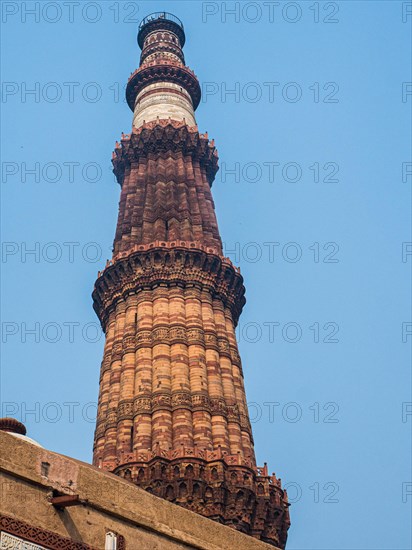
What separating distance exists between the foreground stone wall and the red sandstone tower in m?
13.2

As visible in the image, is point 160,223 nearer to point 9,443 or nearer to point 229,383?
point 229,383

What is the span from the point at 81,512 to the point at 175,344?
729 inches

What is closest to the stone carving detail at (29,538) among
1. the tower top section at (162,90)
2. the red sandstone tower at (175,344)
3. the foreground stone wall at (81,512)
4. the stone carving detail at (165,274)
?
the foreground stone wall at (81,512)

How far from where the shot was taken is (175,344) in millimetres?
28141

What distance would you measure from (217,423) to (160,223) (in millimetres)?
10189

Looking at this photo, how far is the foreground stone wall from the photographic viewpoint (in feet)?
29.7

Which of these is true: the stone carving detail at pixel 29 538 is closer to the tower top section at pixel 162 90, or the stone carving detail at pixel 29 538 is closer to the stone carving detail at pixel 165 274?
the stone carving detail at pixel 165 274

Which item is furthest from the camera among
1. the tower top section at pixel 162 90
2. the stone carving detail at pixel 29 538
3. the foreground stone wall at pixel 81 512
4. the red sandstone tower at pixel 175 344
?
the tower top section at pixel 162 90

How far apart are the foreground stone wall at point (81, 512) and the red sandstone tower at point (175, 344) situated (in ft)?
43.2

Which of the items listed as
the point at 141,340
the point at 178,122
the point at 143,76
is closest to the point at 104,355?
the point at 141,340

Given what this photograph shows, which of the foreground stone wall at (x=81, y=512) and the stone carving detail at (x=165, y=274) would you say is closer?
the foreground stone wall at (x=81, y=512)

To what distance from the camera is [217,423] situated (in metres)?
26.3

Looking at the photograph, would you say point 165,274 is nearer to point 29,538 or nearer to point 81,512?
point 81,512

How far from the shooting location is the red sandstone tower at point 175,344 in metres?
24.2
